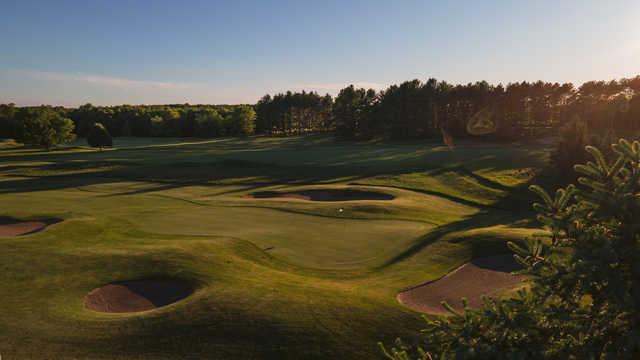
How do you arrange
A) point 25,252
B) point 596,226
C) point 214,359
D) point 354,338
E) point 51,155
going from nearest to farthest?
point 596,226, point 214,359, point 354,338, point 25,252, point 51,155

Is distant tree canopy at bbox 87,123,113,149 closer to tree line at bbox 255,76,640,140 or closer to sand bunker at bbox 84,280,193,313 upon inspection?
tree line at bbox 255,76,640,140

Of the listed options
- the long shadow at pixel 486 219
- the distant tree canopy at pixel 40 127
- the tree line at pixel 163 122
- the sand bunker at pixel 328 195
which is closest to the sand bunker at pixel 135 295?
the long shadow at pixel 486 219

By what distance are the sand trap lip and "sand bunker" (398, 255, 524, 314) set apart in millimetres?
25396

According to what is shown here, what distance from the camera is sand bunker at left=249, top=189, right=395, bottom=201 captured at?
1757 inches

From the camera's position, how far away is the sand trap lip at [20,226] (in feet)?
98.3

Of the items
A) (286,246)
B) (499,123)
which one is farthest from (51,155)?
(499,123)

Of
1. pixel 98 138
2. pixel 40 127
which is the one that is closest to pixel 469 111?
pixel 98 138

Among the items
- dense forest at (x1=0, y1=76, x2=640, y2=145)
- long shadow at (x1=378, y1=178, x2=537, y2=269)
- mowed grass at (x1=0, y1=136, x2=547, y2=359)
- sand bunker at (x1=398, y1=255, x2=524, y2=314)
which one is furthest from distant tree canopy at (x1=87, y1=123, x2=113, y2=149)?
sand bunker at (x1=398, y1=255, x2=524, y2=314)

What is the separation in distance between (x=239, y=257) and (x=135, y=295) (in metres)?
6.06

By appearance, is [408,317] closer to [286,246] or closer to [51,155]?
[286,246]

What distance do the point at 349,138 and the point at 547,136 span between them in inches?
1860

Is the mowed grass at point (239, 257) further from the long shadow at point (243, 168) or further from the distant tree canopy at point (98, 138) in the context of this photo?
the distant tree canopy at point (98, 138)

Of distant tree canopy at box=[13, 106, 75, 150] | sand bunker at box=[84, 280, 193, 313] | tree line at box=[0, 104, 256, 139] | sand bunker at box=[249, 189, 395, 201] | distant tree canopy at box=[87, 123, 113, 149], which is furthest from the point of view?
tree line at box=[0, 104, 256, 139]

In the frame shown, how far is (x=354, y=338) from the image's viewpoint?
15.3 meters
